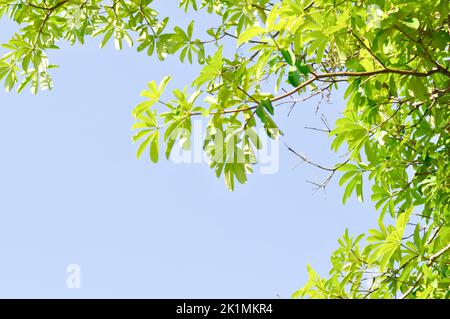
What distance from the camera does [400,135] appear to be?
11.6 feet

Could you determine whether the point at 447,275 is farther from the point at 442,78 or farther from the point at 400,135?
the point at 442,78

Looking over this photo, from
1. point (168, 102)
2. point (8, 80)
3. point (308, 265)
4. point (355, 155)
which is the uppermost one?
point (8, 80)

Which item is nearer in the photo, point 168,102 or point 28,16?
point 168,102

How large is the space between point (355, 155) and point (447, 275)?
2.80ft

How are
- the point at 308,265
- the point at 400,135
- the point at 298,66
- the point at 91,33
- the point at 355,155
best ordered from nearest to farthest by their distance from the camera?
the point at 298,66, the point at 355,155, the point at 400,135, the point at 308,265, the point at 91,33

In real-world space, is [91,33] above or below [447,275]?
above

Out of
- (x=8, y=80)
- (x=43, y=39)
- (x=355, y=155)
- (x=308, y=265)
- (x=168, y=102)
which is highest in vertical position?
(x=43, y=39)

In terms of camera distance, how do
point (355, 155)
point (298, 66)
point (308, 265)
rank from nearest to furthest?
point (298, 66) < point (355, 155) < point (308, 265)

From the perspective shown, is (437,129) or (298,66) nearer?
(298,66)

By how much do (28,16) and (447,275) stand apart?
294 centimetres
